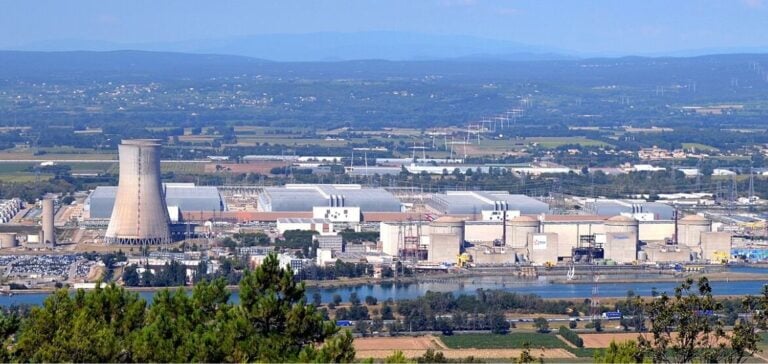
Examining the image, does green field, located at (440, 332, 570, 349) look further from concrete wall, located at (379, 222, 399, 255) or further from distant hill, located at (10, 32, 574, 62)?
distant hill, located at (10, 32, 574, 62)

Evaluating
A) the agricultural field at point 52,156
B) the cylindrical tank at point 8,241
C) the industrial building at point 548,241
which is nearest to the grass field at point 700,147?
the agricultural field at point 52,156

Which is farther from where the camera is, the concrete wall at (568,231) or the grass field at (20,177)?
the grass field at (20,177)

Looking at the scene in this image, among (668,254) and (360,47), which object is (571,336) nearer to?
(668,254)

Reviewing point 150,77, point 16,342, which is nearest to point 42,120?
point 150,77

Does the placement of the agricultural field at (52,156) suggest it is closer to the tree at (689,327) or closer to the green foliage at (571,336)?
the green foliage at (571,336)

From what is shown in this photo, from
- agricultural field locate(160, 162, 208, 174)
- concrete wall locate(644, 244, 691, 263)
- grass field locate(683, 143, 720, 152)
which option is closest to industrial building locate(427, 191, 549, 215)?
concrete wall locate(644, 244, 691, 263)

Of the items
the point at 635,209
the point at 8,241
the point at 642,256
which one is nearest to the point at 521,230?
the point at 642,256

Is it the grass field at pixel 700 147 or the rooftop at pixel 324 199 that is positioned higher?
the grass field at pixel 700 147
